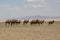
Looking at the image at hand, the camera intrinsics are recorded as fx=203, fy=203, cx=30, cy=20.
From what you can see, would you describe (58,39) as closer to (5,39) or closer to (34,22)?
(5,39)

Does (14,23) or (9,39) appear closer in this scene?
(9,39)

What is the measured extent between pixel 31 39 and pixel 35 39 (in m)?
0.42

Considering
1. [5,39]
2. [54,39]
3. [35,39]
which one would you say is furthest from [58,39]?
[5,39]

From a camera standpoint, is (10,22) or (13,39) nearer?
(13,39)

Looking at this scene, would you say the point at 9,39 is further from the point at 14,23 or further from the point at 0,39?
the point at 14,23

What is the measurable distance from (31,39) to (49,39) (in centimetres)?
182

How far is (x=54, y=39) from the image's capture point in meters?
20.5

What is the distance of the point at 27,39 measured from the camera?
20.6 metres

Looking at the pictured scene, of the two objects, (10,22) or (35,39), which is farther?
(10,22)

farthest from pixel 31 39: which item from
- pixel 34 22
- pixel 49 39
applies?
pixel 34 22

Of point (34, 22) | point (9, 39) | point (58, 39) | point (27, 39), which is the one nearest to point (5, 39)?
point (9, 39)

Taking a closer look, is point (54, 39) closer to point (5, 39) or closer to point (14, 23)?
point (5, 39)

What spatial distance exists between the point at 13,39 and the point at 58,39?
4579 millimetres

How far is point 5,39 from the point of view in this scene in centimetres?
2073
